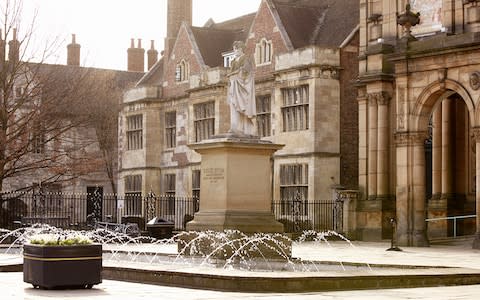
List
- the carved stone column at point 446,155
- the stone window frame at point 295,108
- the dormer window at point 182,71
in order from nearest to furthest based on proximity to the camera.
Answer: the carved stone column at point 446,155 → the stone window frame at point 295,108 → the dormer window at point 182,71

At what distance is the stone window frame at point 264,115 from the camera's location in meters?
52.7

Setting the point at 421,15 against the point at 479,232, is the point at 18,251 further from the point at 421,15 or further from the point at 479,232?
the point at 421,15

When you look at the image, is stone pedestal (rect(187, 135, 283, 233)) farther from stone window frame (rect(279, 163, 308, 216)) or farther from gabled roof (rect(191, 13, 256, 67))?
gabled roof (rect(191, 13, 256, 67))

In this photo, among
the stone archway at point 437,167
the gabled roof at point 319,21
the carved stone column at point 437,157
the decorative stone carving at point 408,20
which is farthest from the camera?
the gabled roof at point 319,21

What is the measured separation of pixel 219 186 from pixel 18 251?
7.61 metres

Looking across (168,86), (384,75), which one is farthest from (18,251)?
(168,86)

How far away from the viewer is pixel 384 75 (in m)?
41.8

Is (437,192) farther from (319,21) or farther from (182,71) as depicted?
(182,71)

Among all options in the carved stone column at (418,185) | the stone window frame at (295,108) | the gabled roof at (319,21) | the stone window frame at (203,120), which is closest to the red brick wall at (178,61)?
the stone window frame at (203,120)

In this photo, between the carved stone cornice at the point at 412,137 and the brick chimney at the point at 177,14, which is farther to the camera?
the brick chimney at the point at 177,14

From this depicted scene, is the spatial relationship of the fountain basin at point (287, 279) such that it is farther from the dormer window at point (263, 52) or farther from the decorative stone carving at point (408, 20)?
the dormer window at point (263, 52)

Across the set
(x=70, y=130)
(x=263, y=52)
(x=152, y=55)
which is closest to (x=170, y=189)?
(x=70, y=130)

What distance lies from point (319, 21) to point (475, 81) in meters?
19.4

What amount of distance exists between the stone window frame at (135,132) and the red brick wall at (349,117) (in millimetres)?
17878
